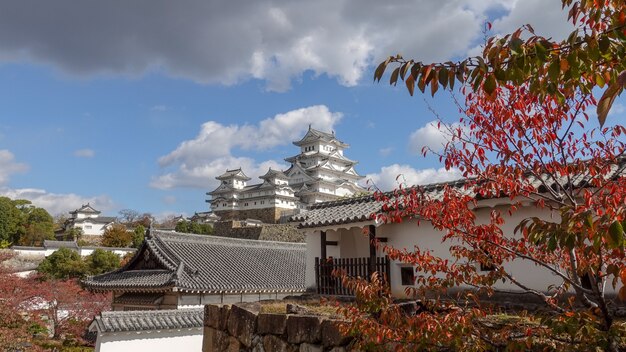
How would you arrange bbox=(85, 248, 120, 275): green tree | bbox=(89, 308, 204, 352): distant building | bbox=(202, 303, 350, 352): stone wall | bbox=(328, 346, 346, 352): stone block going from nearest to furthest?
1. bbox=(328, 346, 346, 352): stone block
2. bbox=(202, 303, 350, 352): stone wall
3. bbox=(89, 308, 204, 352): distant building
4. bbox=(85, 248, 120, 275): green tree

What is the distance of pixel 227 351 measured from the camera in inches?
297

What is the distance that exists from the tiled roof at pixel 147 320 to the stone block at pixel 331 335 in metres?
9.16

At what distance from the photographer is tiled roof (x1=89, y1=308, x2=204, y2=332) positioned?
1244 cm

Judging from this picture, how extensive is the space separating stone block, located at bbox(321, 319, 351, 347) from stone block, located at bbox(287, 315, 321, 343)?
0.11 metres

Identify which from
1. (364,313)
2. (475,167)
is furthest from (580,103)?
(364,313)

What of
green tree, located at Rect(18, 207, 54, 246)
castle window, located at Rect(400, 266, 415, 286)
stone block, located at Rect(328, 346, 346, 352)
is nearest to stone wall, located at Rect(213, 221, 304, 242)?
green tree, located at Rect(18, 207, 54, 246)

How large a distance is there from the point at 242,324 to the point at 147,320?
742 cm

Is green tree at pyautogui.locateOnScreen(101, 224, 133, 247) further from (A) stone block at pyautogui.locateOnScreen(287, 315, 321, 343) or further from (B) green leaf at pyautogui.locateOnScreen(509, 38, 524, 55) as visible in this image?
(B) green leaf at pyautogui.locateOnScreen(509, 38, 524, 55)

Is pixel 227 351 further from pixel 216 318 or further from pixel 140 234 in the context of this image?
pixel 140 234

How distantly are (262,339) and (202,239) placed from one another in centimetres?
1565

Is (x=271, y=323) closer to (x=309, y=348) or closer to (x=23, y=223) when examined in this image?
(x=309, y=348)

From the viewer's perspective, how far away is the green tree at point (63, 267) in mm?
33156

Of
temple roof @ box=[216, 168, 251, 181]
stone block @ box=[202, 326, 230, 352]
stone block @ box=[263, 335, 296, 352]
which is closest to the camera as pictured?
stone block @ box=[263, 335, 296, 352]

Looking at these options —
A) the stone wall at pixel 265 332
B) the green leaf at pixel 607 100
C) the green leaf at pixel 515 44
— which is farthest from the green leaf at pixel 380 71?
the stone wall at pixel 265 332
